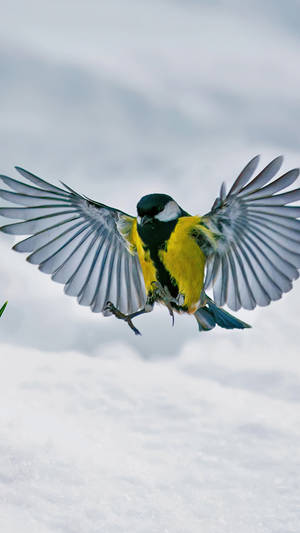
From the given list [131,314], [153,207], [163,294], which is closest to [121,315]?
[131,314]

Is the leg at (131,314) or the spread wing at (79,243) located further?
the spread wing at (79,243)

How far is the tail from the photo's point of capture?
11.6ft

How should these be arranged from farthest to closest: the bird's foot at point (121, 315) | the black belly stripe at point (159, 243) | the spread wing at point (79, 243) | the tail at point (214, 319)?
the spread wing at point (79, 243) < the tail at point (214, 319) < the black belly stripe at point (159, 243) < the bird's foot at point (121, 315)

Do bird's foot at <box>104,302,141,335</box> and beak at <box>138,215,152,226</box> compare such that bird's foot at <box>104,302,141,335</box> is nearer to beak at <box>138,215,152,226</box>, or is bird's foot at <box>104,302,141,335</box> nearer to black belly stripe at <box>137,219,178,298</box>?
black belly stripe at <box>137,219,178,298</box>

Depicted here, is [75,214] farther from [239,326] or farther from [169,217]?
[239,326]

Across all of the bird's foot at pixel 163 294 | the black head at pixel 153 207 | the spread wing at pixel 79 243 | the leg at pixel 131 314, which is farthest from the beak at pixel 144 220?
the spread wing at pixel 79 243

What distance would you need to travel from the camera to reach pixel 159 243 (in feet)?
10.9

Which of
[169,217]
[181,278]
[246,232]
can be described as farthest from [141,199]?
[246,232]

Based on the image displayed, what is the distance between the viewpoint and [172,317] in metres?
3.04

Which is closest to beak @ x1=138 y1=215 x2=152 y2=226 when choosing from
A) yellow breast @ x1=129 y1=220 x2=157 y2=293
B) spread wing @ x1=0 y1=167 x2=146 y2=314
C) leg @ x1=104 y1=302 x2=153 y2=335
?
yellow breast @ x1=129 y1=220 x2=157 y2=293

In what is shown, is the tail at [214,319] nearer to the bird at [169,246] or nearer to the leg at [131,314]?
the bird at [169,246]

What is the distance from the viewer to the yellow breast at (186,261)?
3328 mm

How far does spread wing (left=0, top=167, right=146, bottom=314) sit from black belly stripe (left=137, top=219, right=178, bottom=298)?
1.39ft

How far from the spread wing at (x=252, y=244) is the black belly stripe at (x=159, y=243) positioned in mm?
236
